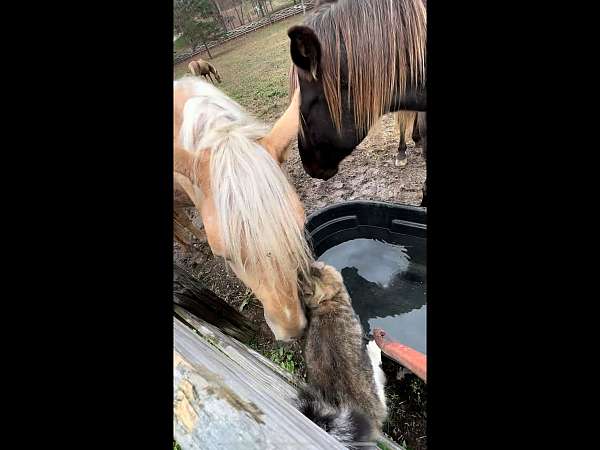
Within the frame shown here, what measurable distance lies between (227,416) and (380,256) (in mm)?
1966

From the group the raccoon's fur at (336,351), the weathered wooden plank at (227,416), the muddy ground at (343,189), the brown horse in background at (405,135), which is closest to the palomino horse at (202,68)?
the muddy ground at (343,189)

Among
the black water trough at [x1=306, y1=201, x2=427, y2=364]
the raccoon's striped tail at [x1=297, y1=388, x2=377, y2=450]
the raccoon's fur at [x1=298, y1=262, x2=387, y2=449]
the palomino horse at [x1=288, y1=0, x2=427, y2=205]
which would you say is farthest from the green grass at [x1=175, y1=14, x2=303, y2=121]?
the raccoon's striped tail at [x1=297, y1=388, x2=377, y2=450]

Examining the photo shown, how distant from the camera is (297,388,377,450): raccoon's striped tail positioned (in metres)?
0.82

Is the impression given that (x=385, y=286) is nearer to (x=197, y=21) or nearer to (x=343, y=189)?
(x=343, y=189)

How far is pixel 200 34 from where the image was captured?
90.0 inches

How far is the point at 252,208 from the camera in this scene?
1074 millimetres

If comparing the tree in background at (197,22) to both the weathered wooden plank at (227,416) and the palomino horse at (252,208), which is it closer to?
the palomino horse at (252,208)

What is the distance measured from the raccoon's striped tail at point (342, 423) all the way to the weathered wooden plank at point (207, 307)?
2.31 feet

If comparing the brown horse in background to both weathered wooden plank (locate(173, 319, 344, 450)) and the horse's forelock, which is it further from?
weathered wooden plank (locate(173, 319, 344, 450))
